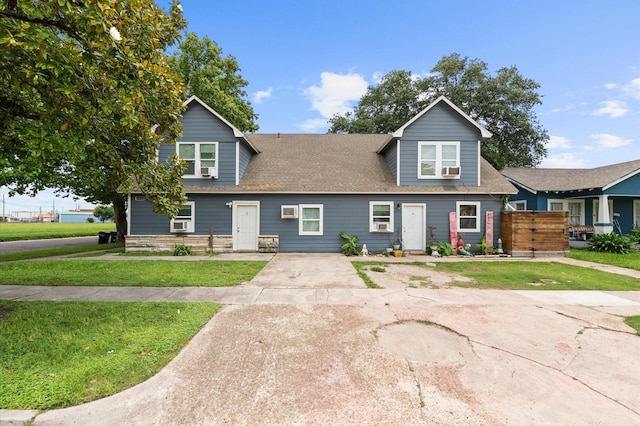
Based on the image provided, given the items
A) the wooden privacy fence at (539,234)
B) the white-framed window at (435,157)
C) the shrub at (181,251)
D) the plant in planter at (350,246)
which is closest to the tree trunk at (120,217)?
the shrub at (181,251)

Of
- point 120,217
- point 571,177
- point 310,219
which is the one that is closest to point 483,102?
point 571,177

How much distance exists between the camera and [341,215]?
12.8 m

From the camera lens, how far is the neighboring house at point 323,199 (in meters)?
12.5

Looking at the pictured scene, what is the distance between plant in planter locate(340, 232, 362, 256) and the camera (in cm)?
1227

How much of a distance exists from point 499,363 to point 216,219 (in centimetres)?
1195

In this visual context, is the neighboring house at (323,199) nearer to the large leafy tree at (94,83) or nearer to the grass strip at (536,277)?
the grass strip at (536,277)

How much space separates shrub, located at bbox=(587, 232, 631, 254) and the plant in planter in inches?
483

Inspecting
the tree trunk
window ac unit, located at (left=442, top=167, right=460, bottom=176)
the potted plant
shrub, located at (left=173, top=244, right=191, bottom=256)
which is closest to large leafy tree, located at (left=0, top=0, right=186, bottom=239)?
shrub, located at (left=173, top=244, right=191, bottom=256)

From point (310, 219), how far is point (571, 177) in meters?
18.0

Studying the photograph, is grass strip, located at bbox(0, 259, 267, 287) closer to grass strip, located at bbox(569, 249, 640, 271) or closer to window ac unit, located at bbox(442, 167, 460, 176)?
window ac unit, located at bbox(442, 167, 460, 176)

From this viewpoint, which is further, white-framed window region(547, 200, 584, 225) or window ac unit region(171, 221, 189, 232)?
white-framed window region(547, 200, 584, 225)

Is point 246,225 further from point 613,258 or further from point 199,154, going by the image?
point 613,258

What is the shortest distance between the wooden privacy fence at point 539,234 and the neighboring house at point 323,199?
33.5 inches

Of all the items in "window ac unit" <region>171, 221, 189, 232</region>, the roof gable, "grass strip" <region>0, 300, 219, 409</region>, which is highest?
the roof gable
